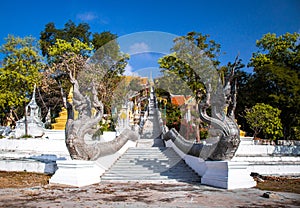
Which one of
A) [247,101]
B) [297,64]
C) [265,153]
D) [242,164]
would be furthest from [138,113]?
[242,164]

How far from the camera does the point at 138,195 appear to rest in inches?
267

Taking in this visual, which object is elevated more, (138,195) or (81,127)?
(81,127)

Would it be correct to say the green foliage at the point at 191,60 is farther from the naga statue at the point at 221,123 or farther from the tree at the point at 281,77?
the naga statue at the point at 221,123

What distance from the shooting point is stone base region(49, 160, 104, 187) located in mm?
7953

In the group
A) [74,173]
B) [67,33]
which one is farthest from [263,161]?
[67,33]

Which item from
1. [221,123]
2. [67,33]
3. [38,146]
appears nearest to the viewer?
[221,123]

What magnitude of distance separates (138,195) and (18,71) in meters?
20.3

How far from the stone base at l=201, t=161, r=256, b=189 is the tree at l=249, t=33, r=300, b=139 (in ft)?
33.2

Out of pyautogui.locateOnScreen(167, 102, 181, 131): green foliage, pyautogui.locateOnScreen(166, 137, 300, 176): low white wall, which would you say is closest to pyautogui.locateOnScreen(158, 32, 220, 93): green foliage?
pyautogui.locateOnScreen(167, 102, 181, 131): green foliage

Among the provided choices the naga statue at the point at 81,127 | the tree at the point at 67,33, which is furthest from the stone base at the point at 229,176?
the tree at the point at 67,33

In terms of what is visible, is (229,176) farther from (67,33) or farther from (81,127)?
(67,33)

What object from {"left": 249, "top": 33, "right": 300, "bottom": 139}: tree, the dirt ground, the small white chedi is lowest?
the dirt ground

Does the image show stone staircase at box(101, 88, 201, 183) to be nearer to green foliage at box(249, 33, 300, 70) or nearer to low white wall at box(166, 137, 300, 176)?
low white wall at box(166, 137, 300, 176)

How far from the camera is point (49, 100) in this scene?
32.0m
